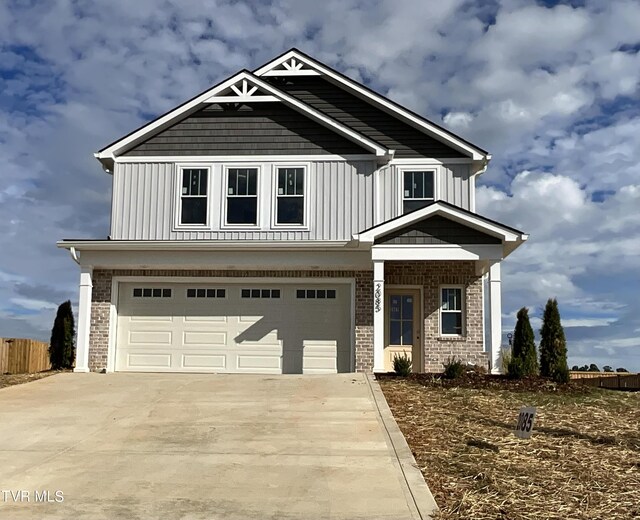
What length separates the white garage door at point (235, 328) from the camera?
16.6 m

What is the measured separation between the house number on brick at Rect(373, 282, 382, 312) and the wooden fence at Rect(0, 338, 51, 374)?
35.5 feet

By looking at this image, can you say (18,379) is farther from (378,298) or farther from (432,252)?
(432,252)

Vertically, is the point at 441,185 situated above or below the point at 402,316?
above

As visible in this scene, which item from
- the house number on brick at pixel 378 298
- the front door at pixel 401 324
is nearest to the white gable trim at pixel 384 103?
the front door at pixel 401 324

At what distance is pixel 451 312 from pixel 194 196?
6.88 meters

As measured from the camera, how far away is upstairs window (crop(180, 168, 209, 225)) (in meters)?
17.3

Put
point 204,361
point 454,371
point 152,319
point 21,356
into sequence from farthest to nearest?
point 21,356 < point 152,319 < point 204,361 < point 454,371

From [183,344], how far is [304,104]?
6584 millimetres

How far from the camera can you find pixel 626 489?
7391mm

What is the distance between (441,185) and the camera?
693 inches

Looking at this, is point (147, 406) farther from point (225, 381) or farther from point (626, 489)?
point (626, 489)

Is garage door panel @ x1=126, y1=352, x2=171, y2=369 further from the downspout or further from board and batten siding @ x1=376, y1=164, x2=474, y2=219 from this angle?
board and batten siding @ x1=376, y1=164, x2=474, y2=219
